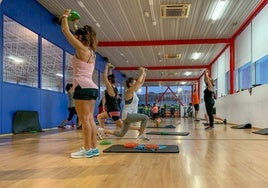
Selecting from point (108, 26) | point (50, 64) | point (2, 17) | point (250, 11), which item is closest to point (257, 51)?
point (250, 11)

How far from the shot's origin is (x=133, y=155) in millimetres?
3180

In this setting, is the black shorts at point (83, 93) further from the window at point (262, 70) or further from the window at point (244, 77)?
the window at point (244, 77)

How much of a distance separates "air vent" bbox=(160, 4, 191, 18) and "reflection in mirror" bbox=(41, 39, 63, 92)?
3.18m

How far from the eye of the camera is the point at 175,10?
8242mm

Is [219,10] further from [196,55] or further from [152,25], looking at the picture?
[196,55]

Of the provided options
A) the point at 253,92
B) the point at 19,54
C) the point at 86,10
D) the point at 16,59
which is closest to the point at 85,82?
the point at 16,59

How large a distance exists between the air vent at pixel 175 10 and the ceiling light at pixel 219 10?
2.43 feet

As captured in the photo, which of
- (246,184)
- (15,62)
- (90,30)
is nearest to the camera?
(246,184)

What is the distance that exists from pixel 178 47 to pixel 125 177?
1155cm

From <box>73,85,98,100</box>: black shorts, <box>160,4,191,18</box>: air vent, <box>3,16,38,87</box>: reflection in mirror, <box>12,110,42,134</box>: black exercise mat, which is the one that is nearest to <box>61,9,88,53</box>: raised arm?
<box>73,85,98,100</box>: black shorts

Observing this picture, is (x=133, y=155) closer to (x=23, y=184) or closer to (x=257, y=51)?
(x=23, y=184)

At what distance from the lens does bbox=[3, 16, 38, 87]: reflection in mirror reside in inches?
253

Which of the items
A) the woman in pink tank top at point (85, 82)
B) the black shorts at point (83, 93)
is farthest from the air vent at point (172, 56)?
the black shorts at point (83, 93)

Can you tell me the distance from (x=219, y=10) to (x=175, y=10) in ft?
3.98
